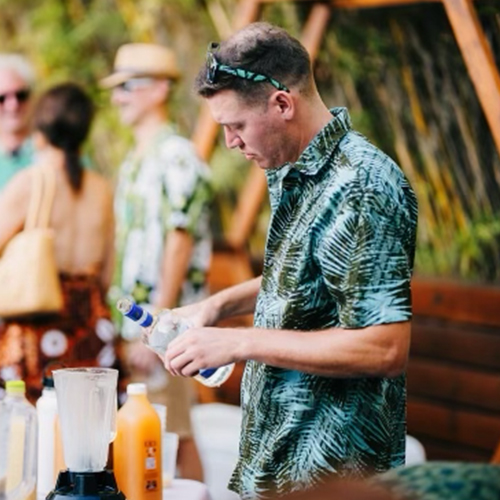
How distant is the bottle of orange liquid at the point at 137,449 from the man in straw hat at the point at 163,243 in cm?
167

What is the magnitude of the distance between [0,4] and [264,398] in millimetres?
5761

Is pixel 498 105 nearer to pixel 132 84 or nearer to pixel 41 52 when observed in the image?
pixel 132 84

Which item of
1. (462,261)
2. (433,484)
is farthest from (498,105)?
(433,484)

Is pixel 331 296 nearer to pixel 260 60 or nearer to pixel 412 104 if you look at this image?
pixel 260 60

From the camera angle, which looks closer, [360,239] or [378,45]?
[360,239]

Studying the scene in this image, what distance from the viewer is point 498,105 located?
15.1 ft

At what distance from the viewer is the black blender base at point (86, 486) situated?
273 centimetres

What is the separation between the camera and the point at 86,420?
2.84 meters

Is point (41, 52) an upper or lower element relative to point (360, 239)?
upper

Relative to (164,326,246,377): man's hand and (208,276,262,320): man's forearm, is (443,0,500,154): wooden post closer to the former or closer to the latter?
(208,276,262,320): man's forearm

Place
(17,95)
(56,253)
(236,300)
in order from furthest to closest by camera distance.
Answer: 1. (17,95)
2. (56,253)
3. (236,300)

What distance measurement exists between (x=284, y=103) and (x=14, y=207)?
2009mm

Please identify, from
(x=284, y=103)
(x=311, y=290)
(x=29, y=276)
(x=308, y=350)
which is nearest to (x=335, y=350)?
(x=308, y=350)

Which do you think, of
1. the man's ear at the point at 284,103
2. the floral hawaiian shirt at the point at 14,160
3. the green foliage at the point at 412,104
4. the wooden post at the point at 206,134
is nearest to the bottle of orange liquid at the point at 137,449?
the man's ear at the point at 284,103
